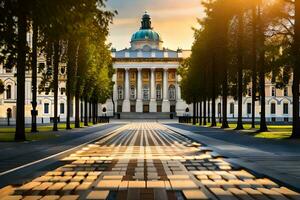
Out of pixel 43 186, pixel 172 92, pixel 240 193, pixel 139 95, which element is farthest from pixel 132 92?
pixel 240 193

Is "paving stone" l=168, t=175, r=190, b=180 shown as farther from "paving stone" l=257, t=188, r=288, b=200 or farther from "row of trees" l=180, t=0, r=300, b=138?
"row of trees" l=180, t=0, r=300, b=138

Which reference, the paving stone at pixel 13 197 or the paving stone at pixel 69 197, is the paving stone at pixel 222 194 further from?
the paving stone at pixel 13 197

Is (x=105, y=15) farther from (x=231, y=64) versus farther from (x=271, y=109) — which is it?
(x=271, y=109)

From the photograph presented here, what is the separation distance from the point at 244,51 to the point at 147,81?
124 m

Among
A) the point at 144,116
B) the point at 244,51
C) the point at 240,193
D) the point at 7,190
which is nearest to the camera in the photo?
the point at 240,193

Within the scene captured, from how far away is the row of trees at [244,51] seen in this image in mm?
32750

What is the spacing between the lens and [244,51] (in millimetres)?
48250

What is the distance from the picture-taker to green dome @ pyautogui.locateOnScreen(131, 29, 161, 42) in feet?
594

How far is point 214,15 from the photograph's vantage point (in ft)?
192

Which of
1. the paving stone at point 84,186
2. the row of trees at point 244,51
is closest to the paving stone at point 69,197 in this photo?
the paving stone at point 84,186

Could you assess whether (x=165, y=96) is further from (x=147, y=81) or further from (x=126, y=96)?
(x=126, y=96)

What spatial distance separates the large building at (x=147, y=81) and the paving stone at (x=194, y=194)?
512 ft

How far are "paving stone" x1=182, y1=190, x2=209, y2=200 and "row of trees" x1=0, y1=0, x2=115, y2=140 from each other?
9.06 metres

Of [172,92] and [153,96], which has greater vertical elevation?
[172,92]
